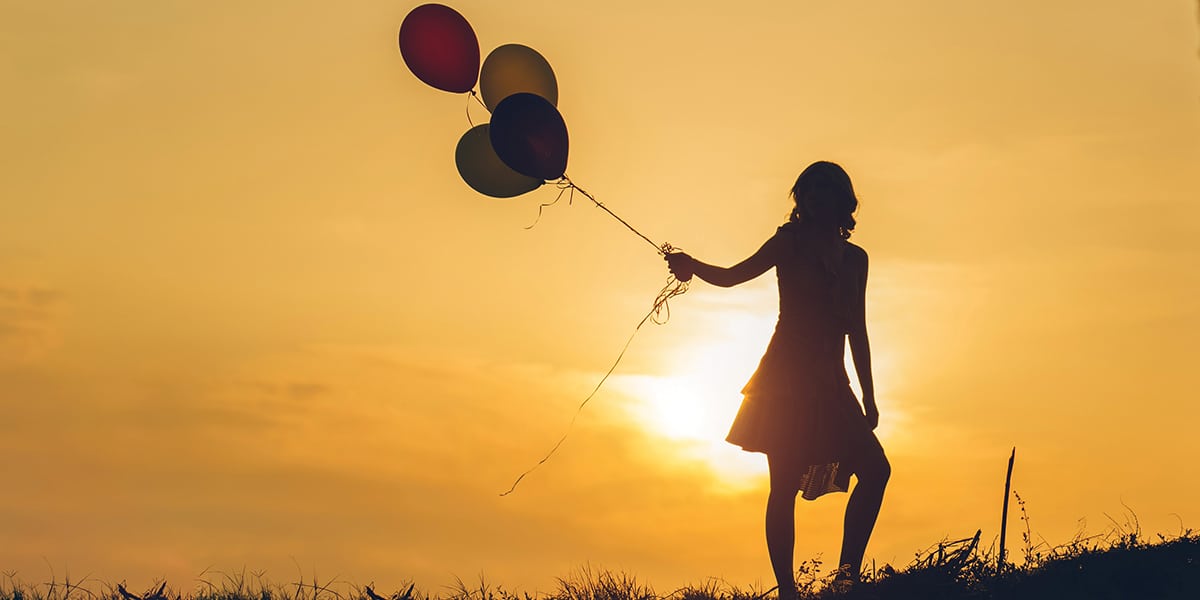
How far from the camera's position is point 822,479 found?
7223mm

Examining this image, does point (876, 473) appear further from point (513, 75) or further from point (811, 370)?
point (513, 75)

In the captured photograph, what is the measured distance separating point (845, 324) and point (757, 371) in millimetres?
552

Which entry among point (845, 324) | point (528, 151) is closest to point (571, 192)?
point (528, 151)

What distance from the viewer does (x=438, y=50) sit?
320 inches

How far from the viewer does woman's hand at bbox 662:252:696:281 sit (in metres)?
6.96

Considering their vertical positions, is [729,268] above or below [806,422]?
above

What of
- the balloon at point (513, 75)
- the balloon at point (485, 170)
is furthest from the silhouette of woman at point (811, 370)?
the balloon at point (513, 75)

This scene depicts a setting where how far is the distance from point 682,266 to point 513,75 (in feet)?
6.64

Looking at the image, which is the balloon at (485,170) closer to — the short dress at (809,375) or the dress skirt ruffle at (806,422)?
the short dress at (809,375)

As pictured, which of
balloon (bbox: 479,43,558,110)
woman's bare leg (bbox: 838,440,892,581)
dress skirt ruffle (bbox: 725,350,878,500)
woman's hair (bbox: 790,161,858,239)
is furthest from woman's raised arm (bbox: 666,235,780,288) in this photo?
balloon (bbox: 479,43,558,110)

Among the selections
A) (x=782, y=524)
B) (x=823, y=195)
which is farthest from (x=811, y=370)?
(x=823, y=195)

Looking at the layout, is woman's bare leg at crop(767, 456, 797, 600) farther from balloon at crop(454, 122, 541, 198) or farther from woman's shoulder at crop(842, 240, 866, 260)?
balloon at crop(454, 122, 541, 198)

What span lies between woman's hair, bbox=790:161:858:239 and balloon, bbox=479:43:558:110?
2019mm

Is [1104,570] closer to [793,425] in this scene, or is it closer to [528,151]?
[793,425]
